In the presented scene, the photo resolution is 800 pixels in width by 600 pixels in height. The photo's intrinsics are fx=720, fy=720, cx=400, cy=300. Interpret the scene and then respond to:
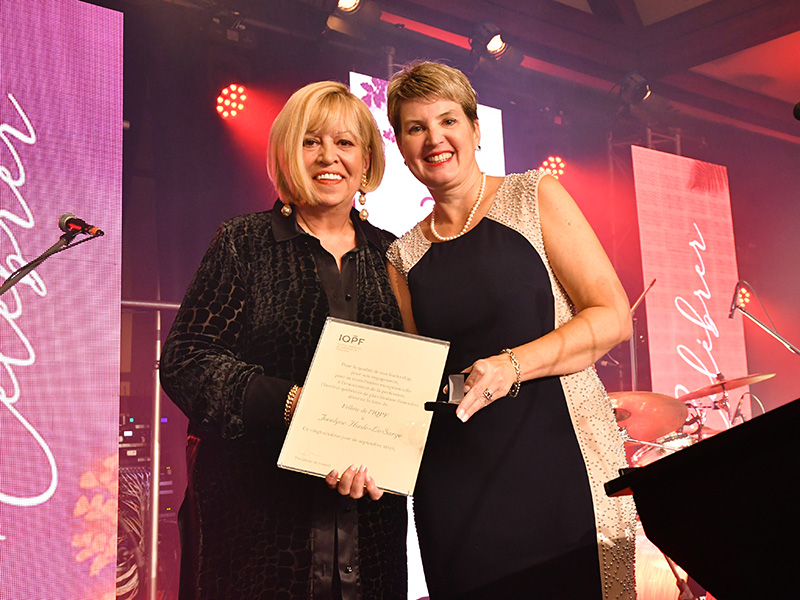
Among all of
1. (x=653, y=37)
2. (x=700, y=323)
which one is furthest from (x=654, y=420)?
(x=653, y=37)

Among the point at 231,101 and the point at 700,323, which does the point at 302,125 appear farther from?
the point at 700,323

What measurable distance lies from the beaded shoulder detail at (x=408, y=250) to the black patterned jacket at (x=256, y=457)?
16 centimetres

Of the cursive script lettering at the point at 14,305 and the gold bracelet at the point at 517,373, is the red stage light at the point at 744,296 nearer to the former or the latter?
the cursive script lettering at the point at 14,305

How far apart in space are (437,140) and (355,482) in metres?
0.84

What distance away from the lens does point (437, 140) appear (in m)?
1.77

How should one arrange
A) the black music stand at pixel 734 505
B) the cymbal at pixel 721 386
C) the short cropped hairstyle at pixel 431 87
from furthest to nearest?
the cymbal at pixel 721 386 < the short cropped hairstyle at pixel 431 87 < the black music stand at pixel 734 505

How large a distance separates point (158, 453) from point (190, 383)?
298 centimetres

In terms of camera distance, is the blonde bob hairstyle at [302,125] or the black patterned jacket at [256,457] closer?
the black patterned jacket at [256,457]

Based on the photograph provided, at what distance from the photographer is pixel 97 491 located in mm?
3463

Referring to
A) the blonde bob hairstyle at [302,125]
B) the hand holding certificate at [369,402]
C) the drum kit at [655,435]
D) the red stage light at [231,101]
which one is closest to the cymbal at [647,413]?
the drum kit at [655,435]

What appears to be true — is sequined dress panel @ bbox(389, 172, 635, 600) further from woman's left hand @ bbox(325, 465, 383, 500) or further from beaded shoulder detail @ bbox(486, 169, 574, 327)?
woman's left hand @ bbox(325, 465, 383, 500)

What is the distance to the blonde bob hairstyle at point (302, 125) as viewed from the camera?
1829 mm

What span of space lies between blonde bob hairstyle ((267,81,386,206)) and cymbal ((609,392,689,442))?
3034mm

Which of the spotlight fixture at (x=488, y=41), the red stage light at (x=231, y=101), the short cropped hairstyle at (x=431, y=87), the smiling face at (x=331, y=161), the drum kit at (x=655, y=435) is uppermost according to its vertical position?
the spotlight fixture at (x=488, y=41)
